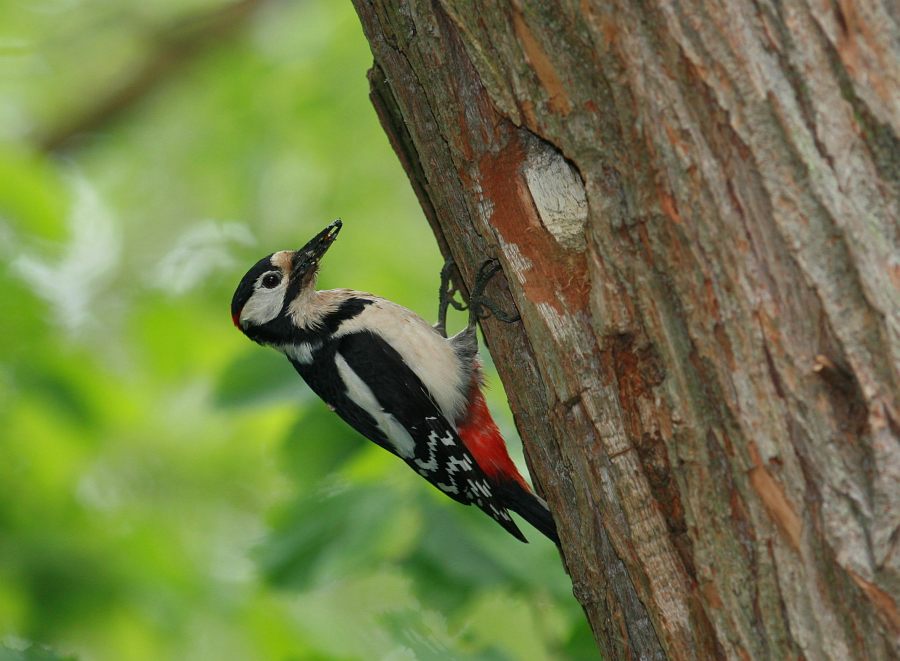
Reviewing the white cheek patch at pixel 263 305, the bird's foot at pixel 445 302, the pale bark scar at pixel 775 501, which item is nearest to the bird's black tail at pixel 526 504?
the bird's foot at pixel 445 302

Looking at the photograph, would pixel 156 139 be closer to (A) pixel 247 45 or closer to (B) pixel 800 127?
(A) pixel 247 45

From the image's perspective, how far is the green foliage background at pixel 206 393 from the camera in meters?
3.62

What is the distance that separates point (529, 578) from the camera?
138 inches

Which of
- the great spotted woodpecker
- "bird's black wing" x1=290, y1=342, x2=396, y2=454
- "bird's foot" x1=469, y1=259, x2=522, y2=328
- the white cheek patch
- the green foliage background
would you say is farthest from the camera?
the white cheek patch

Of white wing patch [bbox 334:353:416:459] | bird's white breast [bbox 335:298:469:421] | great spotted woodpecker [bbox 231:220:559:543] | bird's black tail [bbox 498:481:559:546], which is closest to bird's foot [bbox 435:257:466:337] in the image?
great spotted woodpecker [bbox 231:220:559:543]

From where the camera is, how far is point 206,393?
4.58 meters

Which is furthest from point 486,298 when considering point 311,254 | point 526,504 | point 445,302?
point 311,254

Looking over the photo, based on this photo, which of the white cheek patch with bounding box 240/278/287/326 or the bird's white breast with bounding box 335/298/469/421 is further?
the white cheek patch with bounding box 240/278/287/326

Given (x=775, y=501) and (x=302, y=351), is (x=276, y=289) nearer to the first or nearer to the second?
Answer: (x=302, y=351)

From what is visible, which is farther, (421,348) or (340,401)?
(421,348)

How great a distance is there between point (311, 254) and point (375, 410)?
871mm

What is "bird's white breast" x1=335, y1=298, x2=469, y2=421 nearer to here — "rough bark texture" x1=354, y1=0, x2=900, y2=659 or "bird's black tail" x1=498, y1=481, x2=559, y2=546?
"bird's black tail" x1=498, y1=481, x2=559, y2=546

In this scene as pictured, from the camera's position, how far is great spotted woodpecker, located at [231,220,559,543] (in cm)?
377

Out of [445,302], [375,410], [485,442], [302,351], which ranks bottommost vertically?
[485,442]
